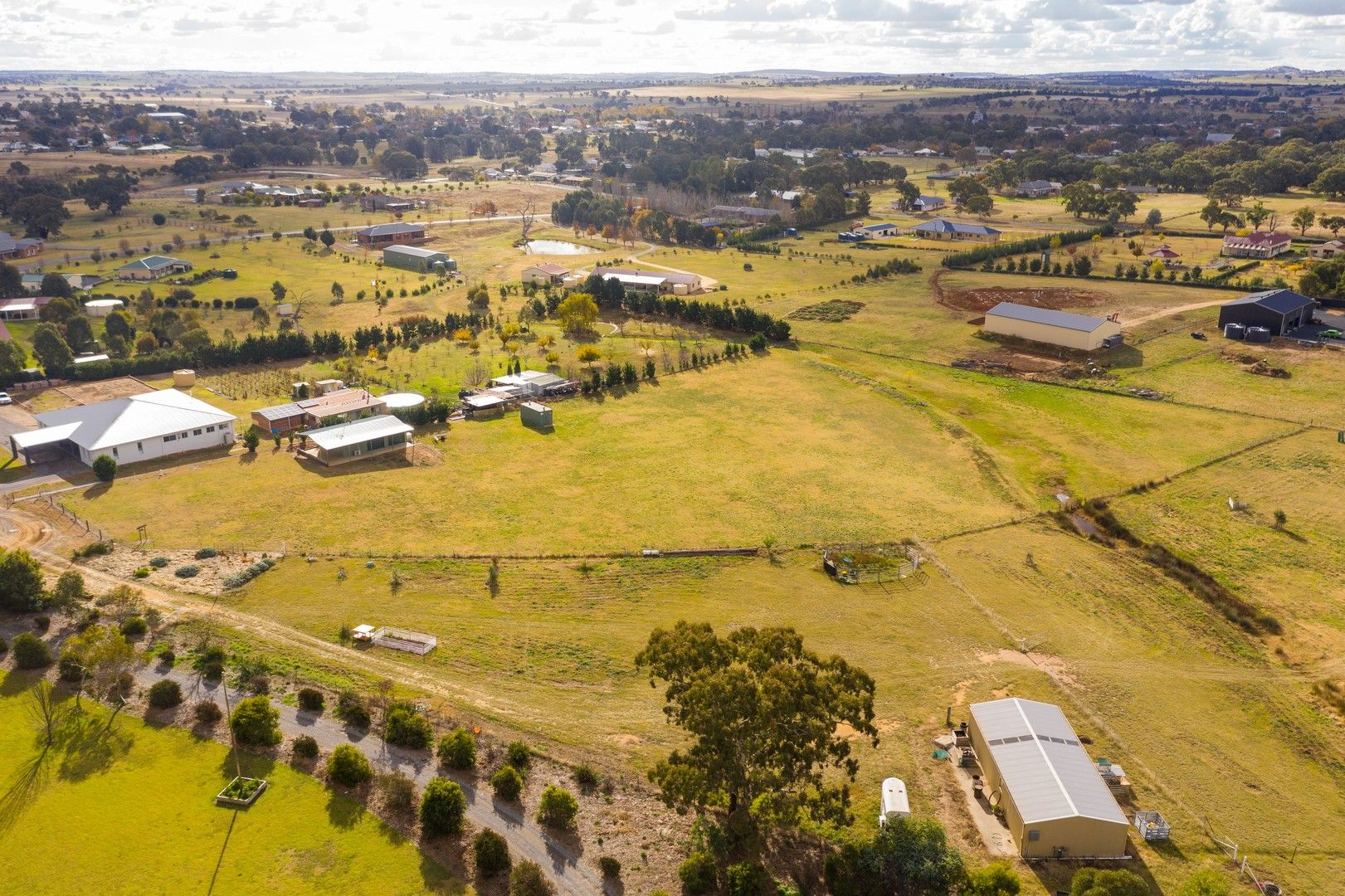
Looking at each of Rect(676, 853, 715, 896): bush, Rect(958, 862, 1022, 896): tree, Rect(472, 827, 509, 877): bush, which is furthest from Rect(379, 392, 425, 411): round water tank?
Rect(958, 862, 1022, 896): tree

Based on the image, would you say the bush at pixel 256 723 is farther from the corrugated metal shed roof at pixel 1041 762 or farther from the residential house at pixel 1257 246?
the residential house at pixel 1257 246

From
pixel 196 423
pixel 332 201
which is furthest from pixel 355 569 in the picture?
pixel 332 201

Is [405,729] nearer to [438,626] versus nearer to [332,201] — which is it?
→ [438,626]

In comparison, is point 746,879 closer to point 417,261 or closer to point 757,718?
point 757,718

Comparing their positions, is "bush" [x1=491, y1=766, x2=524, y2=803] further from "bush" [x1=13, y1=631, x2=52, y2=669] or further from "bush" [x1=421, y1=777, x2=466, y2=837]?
"bush" [x1=13, y1=631, x2=52, y2=669]

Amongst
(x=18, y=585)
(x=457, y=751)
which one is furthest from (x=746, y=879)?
(x=18, y=585)

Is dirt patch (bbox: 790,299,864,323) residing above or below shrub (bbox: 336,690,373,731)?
above
